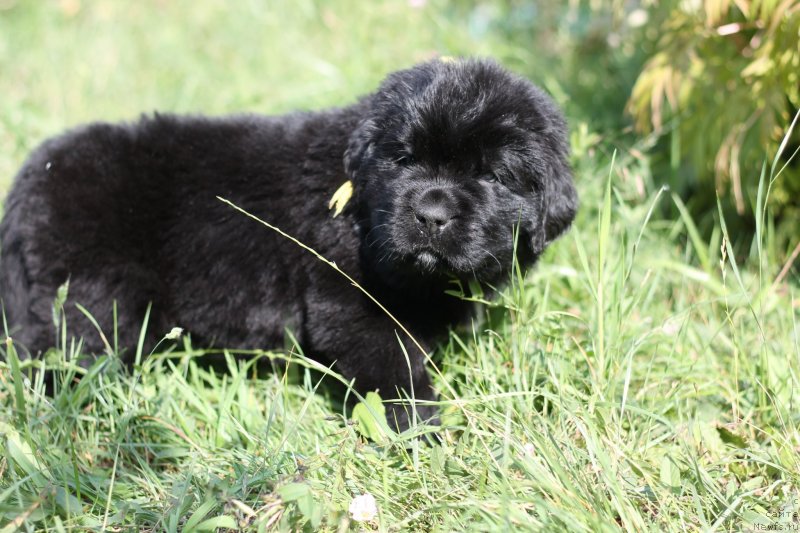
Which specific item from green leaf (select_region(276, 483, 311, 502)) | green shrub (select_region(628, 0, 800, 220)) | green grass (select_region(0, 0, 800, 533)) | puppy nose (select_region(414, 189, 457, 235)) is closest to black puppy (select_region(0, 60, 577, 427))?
puppy nose (select_region(414, 189, 457, 235))

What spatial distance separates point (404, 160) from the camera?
251cm

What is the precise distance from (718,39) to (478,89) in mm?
1631

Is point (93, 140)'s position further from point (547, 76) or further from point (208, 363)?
point (547, 76)

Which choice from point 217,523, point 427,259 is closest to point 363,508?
point 217,523

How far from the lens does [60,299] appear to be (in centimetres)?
229

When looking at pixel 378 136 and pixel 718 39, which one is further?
pixel 718 39

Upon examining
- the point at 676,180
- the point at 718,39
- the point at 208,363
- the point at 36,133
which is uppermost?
the point at 718,39

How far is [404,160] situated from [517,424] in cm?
100

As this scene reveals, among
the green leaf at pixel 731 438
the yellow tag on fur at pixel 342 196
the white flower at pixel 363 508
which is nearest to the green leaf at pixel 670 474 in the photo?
the green leaf at pixel 731 438

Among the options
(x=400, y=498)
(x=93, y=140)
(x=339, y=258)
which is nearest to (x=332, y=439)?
(x=400, y=498)

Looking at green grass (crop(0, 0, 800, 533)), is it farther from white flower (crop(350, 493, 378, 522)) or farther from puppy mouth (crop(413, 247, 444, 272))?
puppy mouth (crop(413, 247, 444, 272))

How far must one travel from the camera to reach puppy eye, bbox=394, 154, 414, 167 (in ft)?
8.18

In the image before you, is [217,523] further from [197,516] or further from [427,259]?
[427,259]

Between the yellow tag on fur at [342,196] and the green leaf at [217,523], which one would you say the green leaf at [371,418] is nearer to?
the green leaf at [217,523]
